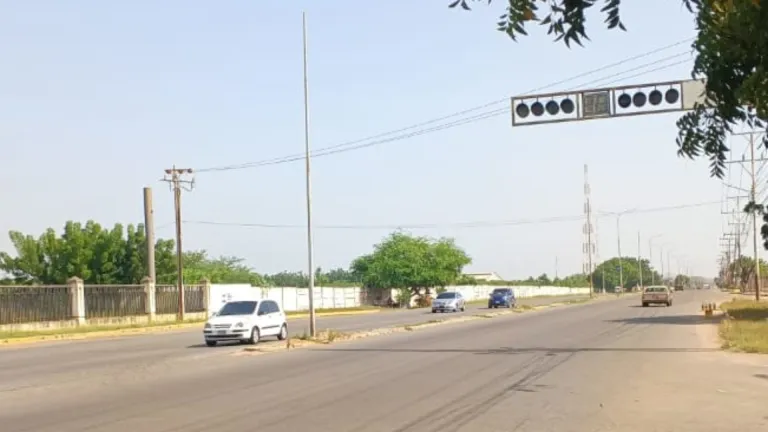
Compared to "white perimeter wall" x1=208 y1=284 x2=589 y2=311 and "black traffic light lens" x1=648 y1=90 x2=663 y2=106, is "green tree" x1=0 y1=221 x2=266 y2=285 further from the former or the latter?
"black traffic light lens" x1=648 y1=90 x2=663 y2=106

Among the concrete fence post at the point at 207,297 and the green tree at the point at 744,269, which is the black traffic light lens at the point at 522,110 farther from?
the green tree at the point at 744,269

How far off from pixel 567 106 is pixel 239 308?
14397mm

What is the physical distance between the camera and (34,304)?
144 ft

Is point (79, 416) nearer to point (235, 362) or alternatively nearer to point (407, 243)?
point (235, 362)

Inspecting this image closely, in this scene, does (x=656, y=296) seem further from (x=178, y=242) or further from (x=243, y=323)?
(x=243, y=323)

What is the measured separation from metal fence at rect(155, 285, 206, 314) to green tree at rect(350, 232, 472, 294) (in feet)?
105

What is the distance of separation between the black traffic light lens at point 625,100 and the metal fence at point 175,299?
40171 mm

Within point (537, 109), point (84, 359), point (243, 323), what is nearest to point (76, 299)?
point (243, 323)

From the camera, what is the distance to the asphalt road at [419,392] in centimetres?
1182

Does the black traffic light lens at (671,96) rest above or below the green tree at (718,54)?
above

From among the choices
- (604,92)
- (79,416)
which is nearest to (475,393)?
(79,416)

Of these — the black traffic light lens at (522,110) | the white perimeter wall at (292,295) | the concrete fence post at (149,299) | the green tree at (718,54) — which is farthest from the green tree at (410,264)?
the green tree at (718,54)

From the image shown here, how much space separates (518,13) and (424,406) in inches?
422

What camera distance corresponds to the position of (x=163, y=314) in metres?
55.6
